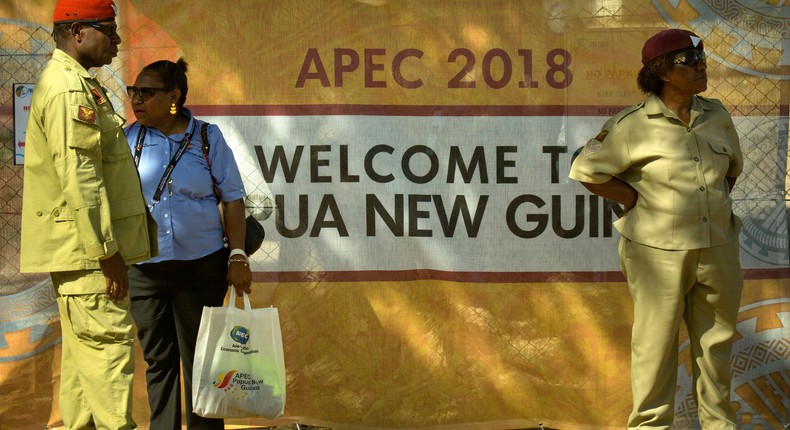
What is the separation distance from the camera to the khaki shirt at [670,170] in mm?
3947

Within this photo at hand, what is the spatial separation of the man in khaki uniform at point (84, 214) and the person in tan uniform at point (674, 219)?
1984mm

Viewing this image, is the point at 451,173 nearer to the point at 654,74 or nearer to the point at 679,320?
the point at 654,74


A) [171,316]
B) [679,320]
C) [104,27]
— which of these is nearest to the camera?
[104,27]

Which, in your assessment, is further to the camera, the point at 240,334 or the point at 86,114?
the point at 240,334

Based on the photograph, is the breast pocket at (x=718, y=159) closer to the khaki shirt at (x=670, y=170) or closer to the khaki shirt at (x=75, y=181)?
the khaki shirt at (x=670, y=170)

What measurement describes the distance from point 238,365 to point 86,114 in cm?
133

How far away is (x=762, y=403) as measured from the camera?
4.96m

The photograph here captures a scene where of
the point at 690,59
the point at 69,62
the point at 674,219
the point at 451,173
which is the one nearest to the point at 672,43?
the point at 690,59

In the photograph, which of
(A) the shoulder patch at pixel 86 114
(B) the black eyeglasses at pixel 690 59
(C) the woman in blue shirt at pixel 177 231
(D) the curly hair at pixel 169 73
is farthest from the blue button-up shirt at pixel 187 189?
(B) the black eyeglasses at pixel 690 59

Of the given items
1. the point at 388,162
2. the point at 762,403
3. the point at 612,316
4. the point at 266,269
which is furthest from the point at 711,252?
the point at 266,269

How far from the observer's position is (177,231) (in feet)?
13.4

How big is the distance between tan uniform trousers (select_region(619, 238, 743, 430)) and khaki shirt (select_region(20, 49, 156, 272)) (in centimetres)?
216

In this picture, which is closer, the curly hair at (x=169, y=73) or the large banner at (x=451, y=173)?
the curly hair at (x=169, y=73)

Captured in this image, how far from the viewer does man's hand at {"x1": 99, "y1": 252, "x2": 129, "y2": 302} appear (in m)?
3.45
